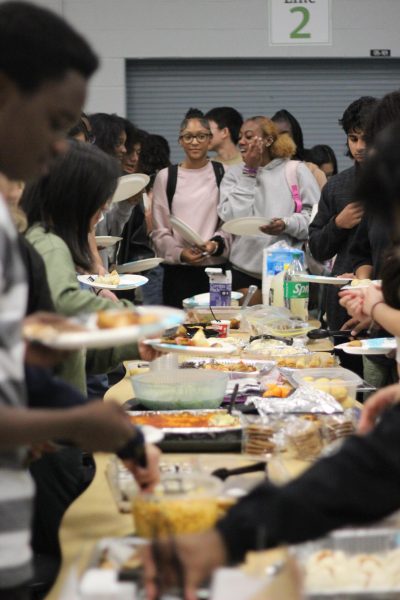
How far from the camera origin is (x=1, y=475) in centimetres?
130

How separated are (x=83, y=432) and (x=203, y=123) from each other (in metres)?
4.81

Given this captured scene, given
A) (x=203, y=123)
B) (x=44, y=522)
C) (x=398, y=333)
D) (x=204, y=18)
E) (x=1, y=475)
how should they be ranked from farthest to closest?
(x=204, y=18) < (x=203, y=123) < (x=398, y=333) < (x=44, y=522) < (x=1, y=475)

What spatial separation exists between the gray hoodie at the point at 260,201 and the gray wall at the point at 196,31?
155 inches

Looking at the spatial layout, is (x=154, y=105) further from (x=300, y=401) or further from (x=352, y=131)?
(x=300, y=401)

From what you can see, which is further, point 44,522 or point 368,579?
point 44,522

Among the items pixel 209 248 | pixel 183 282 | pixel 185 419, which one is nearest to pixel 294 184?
pixel 209 248

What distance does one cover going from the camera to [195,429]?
2.24m

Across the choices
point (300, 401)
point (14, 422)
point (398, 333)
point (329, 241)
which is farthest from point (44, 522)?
point (329, 241)

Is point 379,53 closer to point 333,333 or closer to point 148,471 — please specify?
point 333,333

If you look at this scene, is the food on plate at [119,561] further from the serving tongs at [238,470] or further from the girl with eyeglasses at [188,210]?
the girl with eyeglasses at [188,210]

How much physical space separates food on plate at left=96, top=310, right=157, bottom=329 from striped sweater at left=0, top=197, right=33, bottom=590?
19cm

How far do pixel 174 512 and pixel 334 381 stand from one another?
4.22 ft

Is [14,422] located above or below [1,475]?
above

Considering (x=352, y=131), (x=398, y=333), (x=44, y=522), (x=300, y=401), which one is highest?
(x=352, y=131)
